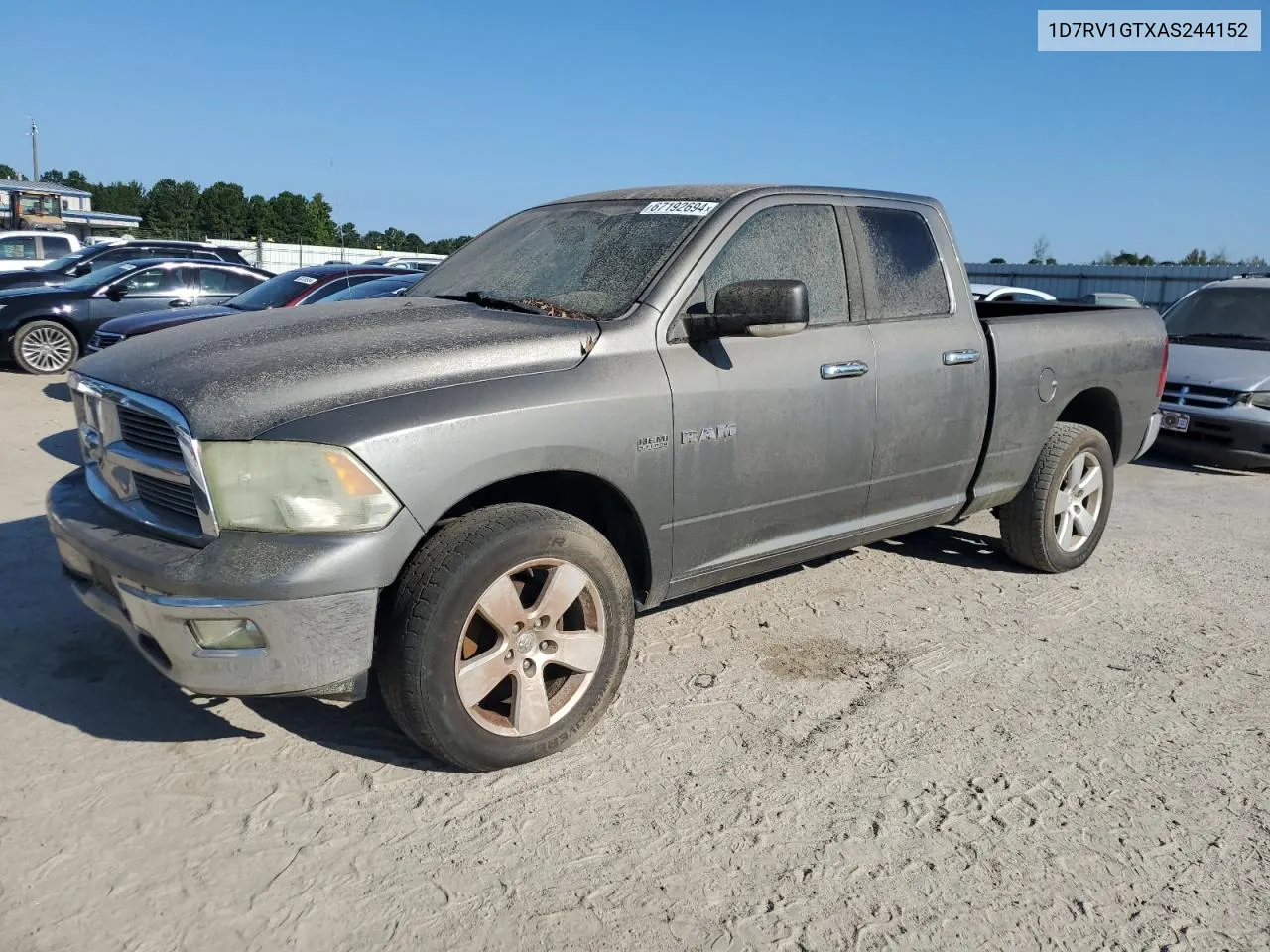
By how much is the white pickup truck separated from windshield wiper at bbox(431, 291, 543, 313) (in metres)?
18.6

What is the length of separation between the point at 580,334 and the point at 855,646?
1.89m

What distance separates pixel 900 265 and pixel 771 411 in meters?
1.23

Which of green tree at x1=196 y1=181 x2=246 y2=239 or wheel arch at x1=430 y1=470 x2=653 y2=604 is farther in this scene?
green tree at x1=196 y1=181 x2=246 y2=239

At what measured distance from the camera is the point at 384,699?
307cm

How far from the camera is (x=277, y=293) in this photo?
433 inches

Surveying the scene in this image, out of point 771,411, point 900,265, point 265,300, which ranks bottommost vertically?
point 771,411

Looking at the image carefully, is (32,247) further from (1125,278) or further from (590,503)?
(1125,278)

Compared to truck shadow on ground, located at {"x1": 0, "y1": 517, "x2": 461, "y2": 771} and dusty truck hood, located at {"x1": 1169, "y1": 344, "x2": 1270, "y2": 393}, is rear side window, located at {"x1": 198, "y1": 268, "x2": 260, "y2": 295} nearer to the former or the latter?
truck shadow on ground, located at {"x1": 0, "y1": 517, "x2": 461, "y2": 771}

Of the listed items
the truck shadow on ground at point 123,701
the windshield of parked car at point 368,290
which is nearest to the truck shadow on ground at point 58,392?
the windshield of parked car at point 368,290

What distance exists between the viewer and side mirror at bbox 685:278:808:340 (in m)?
3.45

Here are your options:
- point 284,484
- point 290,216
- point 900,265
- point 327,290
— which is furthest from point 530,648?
point 290,216

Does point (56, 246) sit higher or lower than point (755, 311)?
higher

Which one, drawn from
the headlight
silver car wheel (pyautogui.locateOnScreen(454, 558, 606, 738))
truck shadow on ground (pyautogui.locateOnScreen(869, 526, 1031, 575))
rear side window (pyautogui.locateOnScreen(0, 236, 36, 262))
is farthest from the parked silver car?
rear side window (pyautogui.locateOnScreen(0, 236, 36, 262))

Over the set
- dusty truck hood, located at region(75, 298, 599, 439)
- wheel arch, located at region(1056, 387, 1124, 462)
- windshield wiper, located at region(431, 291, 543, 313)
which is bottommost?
wheel arch, located at region(1056, 387, 1124, 462)
